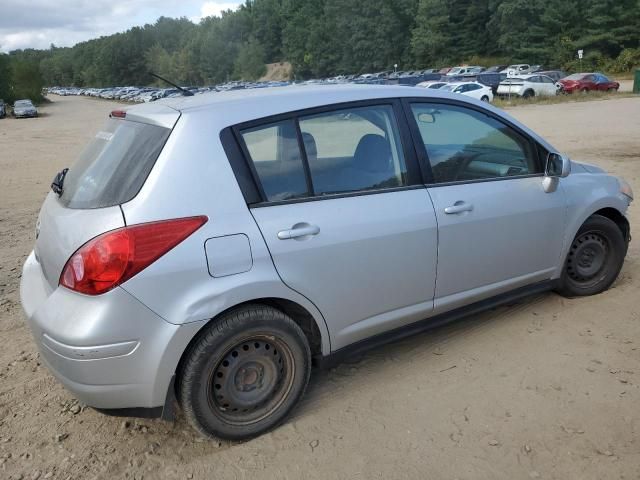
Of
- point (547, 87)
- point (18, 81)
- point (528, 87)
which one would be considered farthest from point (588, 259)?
point (18, 81)

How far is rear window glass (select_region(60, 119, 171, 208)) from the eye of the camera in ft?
8.41

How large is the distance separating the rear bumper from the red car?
116 ft

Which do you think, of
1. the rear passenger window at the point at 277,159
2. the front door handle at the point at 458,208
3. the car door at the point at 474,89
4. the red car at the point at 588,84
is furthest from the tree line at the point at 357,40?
the rear passenger window at the point at 277,159

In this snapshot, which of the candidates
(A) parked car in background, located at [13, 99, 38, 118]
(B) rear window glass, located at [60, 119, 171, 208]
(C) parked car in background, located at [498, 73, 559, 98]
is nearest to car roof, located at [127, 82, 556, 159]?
(B) rear window glass, located at [60, 119, 171, 208]

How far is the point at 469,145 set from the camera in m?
3.56

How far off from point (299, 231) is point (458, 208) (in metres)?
1.08

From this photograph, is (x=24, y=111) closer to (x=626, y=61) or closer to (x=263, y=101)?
(x=263, y=101)

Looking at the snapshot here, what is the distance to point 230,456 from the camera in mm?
2707

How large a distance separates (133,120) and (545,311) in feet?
10.3

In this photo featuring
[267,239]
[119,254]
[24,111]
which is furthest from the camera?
[24,111]

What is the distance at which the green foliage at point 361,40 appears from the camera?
58188mm

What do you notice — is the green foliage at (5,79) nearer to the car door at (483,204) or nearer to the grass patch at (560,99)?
the grass patch at (560,99)

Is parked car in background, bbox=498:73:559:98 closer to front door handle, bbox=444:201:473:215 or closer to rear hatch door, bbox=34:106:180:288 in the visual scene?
front door handle, bbox=444:201:473:215

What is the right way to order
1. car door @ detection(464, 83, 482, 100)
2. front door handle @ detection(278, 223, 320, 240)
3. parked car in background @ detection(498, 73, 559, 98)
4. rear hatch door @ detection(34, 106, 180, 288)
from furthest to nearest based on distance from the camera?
1. parked car in background @ detection(498, 73, 559, 98)
2. car door @ detection(464, 83, 482, 100)
3. front door handle @ detection(278, 223, 320, 240)
4. rear hatch door @ detection(34, 106, 180, 288)
